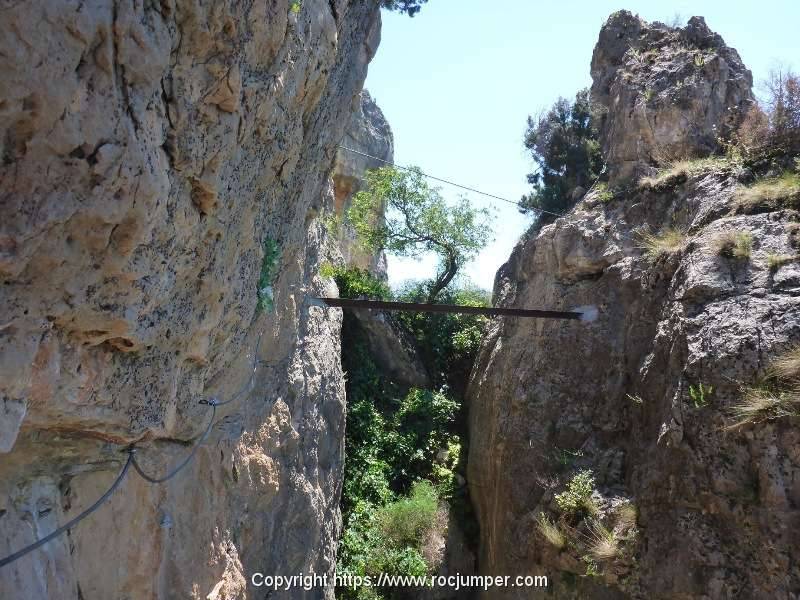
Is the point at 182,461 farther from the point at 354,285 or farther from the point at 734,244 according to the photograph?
the point at 354,285

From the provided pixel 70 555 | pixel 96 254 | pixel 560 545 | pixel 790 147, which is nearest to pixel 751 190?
pixel 790 147

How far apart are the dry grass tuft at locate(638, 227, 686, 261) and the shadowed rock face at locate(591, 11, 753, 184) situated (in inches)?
62.0

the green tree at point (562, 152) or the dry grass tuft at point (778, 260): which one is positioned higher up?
the green tree at point (562, 152)

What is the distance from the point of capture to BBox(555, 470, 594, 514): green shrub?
7.35m

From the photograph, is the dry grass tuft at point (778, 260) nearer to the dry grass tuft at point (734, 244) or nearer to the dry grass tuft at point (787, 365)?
the dry grass tuft at point (734, 244)

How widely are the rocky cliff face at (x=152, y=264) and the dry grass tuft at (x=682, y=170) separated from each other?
4.67m

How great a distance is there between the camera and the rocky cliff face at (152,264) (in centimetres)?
268

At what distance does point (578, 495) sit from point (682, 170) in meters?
4.66

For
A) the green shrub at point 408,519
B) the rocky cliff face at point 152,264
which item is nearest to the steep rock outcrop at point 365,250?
the rocky cliff face at point 152,264

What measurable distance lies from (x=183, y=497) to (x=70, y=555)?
1.28 meters

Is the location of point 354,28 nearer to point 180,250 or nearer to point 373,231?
point 180,250

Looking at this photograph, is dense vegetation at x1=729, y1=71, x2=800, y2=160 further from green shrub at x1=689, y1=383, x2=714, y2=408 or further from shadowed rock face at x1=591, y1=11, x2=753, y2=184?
green shrub at x1=689, y1=383, x2=714, y2=408

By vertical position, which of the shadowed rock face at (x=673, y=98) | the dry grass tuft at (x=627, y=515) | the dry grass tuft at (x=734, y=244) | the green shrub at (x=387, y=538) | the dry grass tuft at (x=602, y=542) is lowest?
the green shrub at (x=387, y=538)

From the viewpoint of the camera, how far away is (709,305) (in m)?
6.80
